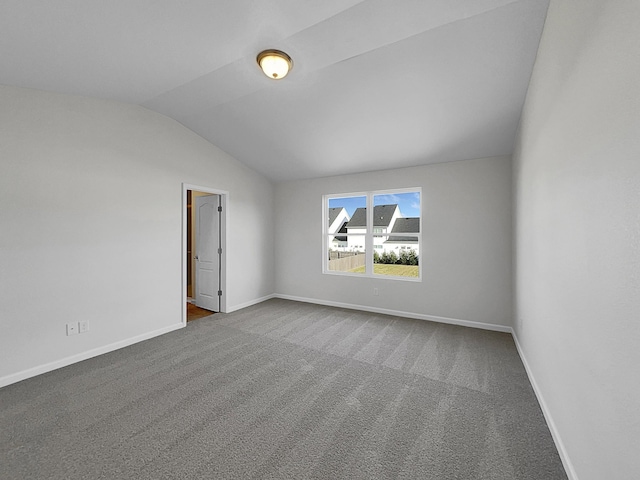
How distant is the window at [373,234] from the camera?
445 cm

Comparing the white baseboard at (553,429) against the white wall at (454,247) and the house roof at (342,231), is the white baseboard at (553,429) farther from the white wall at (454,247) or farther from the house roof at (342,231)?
the house roof at (342,231)

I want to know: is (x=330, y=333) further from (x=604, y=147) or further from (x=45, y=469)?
(x=604, y=147)

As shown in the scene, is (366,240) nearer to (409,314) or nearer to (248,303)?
(409,314)

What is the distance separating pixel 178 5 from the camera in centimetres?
182

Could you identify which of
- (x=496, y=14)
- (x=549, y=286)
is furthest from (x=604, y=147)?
(x=496, y=14)

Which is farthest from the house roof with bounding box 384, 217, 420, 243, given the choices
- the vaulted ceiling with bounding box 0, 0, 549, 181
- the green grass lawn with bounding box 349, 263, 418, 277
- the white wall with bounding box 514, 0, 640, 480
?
the white wall with bounding box 514, 0, 640, 480

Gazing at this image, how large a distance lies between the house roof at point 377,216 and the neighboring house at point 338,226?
15cm

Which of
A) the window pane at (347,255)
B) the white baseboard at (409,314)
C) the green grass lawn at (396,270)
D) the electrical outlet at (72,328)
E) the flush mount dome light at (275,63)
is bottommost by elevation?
the white baseboard at (409,314)

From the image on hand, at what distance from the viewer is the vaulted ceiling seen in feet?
6.10

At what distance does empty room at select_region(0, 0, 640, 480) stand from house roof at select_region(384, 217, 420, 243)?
0.08 feet

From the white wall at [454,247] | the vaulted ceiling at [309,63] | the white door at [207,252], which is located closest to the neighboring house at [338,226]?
the white wall at [454,247]

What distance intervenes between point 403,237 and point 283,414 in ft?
10.6

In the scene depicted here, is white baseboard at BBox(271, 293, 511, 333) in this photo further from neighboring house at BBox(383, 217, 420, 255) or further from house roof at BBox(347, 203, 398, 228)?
house roof at BBox(347, 203, 398, 228)

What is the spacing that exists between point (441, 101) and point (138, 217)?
377cm
